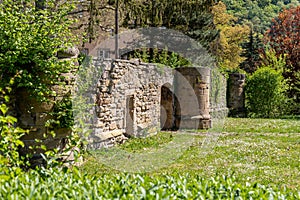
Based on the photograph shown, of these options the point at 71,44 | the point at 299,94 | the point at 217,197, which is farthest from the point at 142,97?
the point at 299,94

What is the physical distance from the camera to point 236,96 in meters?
21.3

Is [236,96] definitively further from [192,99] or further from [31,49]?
[31,49]

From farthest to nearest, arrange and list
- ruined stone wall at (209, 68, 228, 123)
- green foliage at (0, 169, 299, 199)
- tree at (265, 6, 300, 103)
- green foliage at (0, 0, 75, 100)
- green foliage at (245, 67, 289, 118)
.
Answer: tree at (265, 6, 300, 103)
green foliage at (245, 67, 289, 118)
ruined stone wall at (209, 68, 228, 123)
green foliage at (0, 0, 75, 100)
green foliage at (0, 169, 299, 199)

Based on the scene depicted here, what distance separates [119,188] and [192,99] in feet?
37.4

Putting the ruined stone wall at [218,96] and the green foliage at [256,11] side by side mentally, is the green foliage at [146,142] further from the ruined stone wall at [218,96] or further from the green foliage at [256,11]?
the green foliage at [256,11]

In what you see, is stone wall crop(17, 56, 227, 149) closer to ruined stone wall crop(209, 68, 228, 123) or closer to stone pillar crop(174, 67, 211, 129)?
stone pillar crop(174, 67, 211, 129)

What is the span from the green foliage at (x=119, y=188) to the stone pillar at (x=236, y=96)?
1799 centimetres

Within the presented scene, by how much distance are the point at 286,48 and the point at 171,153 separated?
21.6 m

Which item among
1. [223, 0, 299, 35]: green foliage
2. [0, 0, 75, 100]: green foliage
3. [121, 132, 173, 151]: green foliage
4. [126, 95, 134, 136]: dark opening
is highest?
[223, 0, 299, 35]: green foliage

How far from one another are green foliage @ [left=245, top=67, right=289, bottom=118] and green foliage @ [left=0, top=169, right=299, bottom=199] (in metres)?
17.7

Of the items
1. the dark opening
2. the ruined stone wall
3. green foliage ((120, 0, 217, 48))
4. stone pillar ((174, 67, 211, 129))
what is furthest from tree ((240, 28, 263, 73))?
the dark opening

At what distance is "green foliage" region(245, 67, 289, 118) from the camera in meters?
20.6

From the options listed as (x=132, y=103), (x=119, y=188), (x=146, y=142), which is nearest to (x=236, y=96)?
(x=132, y=103)

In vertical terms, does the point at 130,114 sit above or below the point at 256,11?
below
